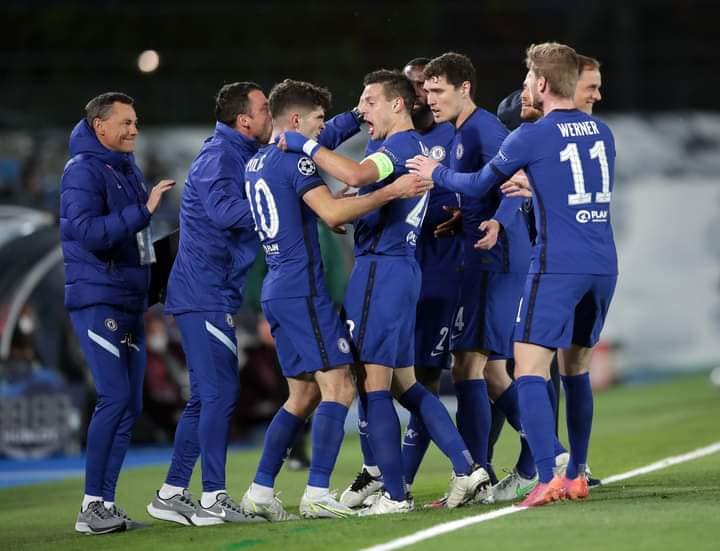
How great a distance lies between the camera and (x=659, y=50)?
21.9m

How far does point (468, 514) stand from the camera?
720 centimetres

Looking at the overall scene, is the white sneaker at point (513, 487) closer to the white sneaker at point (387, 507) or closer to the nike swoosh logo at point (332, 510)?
the white sneaker at point (387, 507)

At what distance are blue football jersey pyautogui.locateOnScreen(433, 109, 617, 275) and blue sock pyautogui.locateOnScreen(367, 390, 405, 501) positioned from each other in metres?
1.07

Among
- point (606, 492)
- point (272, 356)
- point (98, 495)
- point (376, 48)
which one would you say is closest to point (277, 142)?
point (98, 495)

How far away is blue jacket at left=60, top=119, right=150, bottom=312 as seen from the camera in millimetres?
7828

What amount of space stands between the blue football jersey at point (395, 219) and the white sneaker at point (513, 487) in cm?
151

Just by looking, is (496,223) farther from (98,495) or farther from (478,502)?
(98,495)

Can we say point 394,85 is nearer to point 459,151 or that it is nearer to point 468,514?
point 459,151

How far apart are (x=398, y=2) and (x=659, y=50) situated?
4.23 m

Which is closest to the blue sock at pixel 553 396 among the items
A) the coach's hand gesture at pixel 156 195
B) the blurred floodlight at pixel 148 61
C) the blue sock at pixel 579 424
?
the blue sock at pixel 579 424

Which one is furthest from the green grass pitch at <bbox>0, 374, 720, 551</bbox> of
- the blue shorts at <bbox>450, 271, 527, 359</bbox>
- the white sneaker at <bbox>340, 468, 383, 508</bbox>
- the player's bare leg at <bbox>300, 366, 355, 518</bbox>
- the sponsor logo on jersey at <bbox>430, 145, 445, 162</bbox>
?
the sponsor logo on jersey at <bbox>430, 145, 445, 162</bbox>

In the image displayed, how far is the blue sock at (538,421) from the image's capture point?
7.21 m

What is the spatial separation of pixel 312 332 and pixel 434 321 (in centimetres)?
102

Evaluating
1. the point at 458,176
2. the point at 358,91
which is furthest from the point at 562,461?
the point at 358,91
